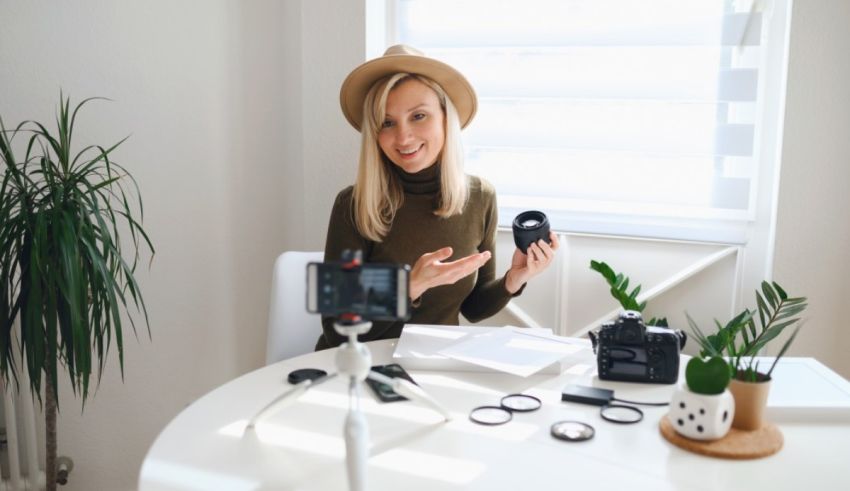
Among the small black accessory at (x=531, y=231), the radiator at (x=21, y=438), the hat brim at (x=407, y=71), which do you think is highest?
the hat brim at (x=407, y=71)

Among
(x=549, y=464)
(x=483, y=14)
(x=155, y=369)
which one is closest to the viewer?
(x=549, y=464)

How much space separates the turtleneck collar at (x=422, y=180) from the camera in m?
2.04

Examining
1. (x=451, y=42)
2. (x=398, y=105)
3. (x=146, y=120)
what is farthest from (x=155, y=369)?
(x=451, y=42)

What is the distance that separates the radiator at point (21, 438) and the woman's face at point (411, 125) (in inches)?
44.9

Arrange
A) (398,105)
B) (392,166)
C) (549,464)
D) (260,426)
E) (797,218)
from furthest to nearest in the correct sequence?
(797,218) < (392,166) < (398,105) < (260,426) < (549,464)

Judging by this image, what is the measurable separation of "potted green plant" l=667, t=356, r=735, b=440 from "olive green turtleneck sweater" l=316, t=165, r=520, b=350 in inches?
34.1

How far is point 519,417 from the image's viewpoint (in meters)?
1.34

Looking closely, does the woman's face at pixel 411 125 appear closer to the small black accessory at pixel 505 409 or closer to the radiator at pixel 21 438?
the small black accessory at pixel 505 409

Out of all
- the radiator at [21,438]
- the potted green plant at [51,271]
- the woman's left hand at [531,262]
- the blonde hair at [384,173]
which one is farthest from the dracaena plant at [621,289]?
the radiator at [21,438]

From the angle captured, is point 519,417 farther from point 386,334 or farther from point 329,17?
point 329,17

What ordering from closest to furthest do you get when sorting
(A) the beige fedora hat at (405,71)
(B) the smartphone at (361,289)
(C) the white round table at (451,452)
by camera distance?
(B) the smartphone at (361,289) → (C) the white round table at (451,452) → (A) the beige fedora hat at (405,71)

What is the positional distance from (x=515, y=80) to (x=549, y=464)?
70.8 inches

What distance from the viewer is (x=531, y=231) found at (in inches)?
68.8

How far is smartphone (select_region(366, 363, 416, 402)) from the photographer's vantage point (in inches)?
55.4
